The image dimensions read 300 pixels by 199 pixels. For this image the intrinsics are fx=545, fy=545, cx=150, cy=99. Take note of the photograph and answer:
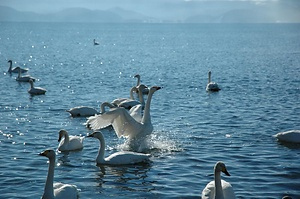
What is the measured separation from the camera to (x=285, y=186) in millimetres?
13469

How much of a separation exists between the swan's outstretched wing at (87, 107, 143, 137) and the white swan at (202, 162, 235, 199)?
17.9 feet

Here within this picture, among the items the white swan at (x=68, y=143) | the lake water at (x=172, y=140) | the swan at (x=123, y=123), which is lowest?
the lake water at (x=172, y=140)

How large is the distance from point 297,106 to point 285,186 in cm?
1225

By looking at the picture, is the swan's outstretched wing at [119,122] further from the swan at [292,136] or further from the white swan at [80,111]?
the white swan at [80,111]

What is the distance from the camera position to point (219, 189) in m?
11.0

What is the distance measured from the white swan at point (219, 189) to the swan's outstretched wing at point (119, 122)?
5449 millimetres

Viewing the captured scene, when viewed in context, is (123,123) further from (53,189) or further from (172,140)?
(53,189)

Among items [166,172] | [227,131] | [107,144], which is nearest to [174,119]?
[227,131]

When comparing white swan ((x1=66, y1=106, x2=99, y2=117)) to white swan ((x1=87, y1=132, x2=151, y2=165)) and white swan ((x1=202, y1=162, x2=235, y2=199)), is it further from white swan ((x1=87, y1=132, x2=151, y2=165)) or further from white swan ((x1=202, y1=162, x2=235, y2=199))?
A: white swan ((x1=202, y1=162, x2=235, y2=199))

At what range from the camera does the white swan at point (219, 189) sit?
1102cm

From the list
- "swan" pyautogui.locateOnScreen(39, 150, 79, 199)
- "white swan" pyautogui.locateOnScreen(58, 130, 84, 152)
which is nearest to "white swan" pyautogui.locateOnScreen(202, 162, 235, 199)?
"swan" pyautogui.locateOnScreen(39, 150, 79, 199)

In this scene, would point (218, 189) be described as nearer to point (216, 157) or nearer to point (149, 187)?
point (149, 187)

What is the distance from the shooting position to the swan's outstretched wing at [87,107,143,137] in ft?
54.3

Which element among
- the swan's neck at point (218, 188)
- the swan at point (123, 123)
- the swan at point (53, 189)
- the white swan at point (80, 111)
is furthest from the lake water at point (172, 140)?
the swan's neck at point (218, 188)
